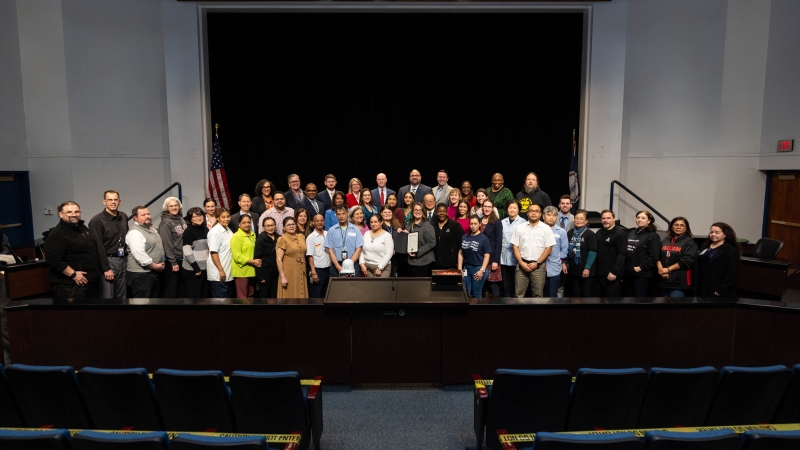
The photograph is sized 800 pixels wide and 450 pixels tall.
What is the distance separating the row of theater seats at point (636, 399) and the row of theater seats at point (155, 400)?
1291mm

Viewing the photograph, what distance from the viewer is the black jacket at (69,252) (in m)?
5.08

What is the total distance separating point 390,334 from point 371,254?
1644 millimetres

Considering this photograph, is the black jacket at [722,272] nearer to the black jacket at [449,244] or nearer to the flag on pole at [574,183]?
the black jacket at [449,244]

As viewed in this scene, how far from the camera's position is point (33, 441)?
2152mm

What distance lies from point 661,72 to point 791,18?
210cm

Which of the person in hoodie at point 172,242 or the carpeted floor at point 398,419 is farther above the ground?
the person in hoodie at point 172,242

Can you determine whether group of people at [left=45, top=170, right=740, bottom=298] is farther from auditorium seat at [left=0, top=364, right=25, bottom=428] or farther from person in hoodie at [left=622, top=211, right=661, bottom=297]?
auditorium seat at [left=0, top=364, right=25, bottom=428]

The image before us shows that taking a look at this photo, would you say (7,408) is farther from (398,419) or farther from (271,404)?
(398,419)

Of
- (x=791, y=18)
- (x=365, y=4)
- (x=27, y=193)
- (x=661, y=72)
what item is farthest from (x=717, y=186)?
(x=27, y=193)

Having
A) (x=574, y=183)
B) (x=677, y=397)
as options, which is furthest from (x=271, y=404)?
(x=574, y=183)

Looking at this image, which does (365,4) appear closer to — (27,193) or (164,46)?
(164,46)

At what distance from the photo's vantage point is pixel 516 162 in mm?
10594

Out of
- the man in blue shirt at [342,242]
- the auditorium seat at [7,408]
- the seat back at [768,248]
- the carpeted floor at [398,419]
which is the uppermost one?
the man in blue shirt at [342,242]

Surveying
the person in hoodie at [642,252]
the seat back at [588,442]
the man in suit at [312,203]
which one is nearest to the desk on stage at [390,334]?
the person in hoodie at [642,252]
